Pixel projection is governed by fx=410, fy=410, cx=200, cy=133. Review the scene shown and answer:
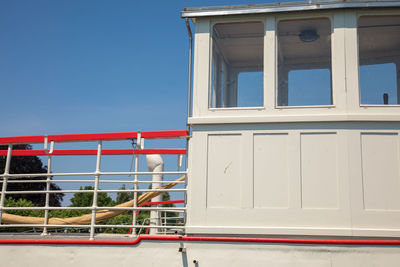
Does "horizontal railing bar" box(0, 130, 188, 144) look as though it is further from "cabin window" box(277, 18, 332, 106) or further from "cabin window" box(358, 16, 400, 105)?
"cabin window" box(358, 16, 400, 105)

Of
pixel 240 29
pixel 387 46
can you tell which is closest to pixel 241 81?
pixel 240 29

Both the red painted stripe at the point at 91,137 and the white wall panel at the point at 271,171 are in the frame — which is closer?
Result: the white wall panel at the point at 271,171

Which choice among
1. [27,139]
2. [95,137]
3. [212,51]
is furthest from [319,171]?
[27,139]

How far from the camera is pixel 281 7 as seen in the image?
17.4 ft

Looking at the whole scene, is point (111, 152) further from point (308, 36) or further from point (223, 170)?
point (308, 36)

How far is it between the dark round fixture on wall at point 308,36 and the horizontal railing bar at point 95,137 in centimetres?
205

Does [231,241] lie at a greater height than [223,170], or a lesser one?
lesser

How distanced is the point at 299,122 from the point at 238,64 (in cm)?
126

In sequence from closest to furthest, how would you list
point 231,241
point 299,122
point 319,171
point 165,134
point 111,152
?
point 231,241
point 319,171
point 299,122
point 165,134
point 111,152

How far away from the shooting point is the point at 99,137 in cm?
555

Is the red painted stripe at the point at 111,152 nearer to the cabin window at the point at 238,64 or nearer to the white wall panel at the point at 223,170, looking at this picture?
the cabin window at the point at 238,64

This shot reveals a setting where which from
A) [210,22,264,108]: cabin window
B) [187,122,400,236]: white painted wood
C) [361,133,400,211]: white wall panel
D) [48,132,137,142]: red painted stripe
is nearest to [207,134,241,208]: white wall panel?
[187,122,400,236]: white painted wood

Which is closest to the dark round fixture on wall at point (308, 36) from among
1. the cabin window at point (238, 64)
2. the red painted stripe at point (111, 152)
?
the cabin window at point (238, 64)

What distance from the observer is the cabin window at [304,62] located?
529 cm
